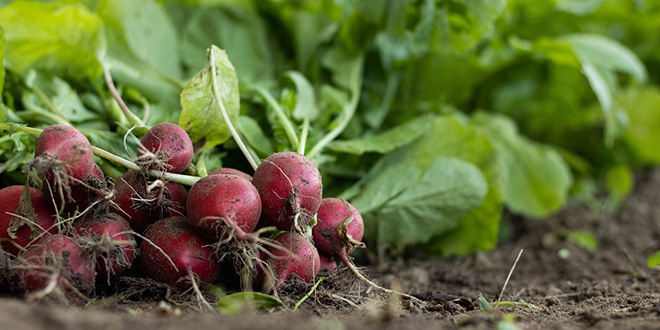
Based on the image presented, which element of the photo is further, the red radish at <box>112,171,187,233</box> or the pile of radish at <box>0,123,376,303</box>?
the red radish at <box>112,171,187,233</box>

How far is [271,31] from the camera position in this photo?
8.53 ft

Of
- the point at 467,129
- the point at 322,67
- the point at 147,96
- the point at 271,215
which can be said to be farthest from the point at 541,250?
the point at 147,96

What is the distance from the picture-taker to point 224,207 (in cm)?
123

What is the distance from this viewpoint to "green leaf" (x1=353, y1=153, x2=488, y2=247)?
76.4 inches

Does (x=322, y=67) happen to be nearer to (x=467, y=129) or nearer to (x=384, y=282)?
(x=467, y=129)

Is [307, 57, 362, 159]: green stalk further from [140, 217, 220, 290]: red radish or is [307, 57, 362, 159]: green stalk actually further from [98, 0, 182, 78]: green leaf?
[98, 0, 182, 78]: green leaf

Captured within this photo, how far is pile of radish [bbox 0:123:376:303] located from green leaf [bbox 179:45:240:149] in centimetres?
16

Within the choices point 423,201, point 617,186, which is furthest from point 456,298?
point 617,186

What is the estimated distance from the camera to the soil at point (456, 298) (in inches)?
36.7

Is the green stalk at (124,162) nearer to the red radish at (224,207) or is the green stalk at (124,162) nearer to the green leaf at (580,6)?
the red radish at (224,207)

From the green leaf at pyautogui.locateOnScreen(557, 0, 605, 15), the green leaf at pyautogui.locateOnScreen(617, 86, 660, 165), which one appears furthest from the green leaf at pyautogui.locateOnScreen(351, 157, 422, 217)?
the green leaf at pyautogui.locateOnScreen(617, 86, 660, 165)

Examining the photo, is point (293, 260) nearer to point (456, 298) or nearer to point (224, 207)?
point (224, 207)

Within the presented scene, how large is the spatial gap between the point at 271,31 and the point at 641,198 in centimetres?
247

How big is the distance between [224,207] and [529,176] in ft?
6.29
